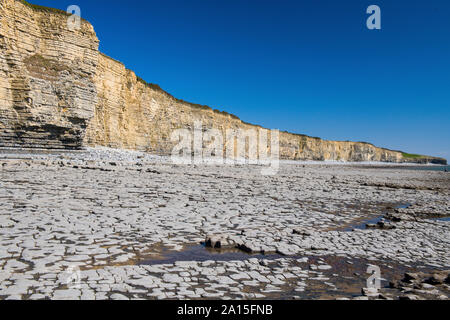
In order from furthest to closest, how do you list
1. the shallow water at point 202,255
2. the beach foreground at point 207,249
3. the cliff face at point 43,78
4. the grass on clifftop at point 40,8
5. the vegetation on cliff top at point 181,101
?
the vegetation on cliff top at point 181,101, the grass on clifftop at point 40,8, the cliff face at point 43,78, the shallow water at point 202,255, the beach foreground at point 207,249

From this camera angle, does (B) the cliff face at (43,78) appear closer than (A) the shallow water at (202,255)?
No

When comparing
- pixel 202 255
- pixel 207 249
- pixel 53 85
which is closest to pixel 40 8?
pixel 53 85

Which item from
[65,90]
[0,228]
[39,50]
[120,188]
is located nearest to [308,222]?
[0,228]

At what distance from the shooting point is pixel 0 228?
4914 mm

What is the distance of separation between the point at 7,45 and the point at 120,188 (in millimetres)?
18442

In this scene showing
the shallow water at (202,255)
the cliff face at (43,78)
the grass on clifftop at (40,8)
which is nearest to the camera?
the shallow water at (202,255)

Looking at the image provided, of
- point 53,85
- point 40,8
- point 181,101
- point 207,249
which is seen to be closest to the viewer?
point 207,249

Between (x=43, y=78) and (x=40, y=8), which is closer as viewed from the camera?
(x=43, y=78)

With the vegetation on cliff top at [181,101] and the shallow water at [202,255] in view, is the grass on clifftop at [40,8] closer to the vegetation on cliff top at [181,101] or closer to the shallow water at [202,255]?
the vegetation on cliff top at [181,101]

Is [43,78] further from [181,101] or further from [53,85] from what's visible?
[181,101]

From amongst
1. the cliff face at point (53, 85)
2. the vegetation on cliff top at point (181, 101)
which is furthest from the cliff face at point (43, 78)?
the vegetation on cliff top at point (181, 101)

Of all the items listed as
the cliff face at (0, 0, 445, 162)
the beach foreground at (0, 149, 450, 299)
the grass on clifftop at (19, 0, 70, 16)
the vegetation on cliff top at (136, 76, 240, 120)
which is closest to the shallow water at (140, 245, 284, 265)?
the beach foreground at (0, 149, 450, 299)

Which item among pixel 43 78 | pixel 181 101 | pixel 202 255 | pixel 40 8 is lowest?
pixel 202 255

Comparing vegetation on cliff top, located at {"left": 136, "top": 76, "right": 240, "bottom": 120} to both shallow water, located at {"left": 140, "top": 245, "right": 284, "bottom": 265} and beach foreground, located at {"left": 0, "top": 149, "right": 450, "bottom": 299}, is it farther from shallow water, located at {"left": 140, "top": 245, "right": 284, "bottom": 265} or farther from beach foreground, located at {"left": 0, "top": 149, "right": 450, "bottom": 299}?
shallow water, located at {"left": 140, "top": 245, "right": 284, "bottom": 265}
